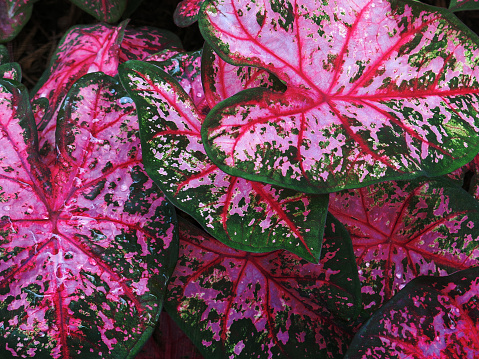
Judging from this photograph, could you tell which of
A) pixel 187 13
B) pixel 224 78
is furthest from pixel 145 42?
pixel 224 78

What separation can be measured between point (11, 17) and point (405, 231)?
51.9 inches

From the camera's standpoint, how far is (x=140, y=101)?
2.33 ft

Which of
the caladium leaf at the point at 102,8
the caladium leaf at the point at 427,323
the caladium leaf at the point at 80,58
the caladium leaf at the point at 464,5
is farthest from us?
the caladium leaf at the point at 102,8

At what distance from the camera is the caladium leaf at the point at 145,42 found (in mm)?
1262

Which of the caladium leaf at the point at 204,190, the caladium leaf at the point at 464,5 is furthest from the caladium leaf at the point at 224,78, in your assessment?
the caladium leaf at the point at 464,5

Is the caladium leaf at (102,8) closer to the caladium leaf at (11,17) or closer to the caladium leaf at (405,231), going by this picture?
the caladium leaf at (11,17)

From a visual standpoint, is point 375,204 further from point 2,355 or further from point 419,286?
point 2,355

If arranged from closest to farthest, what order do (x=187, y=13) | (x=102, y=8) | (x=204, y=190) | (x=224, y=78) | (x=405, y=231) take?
(x=204, y=190)
(x=224, y=78)
(x=405, y=231)
(x=187, y=13)
(x=102, y=8)

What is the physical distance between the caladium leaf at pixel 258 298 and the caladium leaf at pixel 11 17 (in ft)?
2.94

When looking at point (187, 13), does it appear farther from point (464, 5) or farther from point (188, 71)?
point (464, 5)

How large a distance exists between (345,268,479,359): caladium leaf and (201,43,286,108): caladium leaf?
50 cm

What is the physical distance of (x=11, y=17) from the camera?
1297 mm

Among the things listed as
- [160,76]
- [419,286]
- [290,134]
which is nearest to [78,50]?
[160,76]

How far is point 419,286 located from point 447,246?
18 cm
